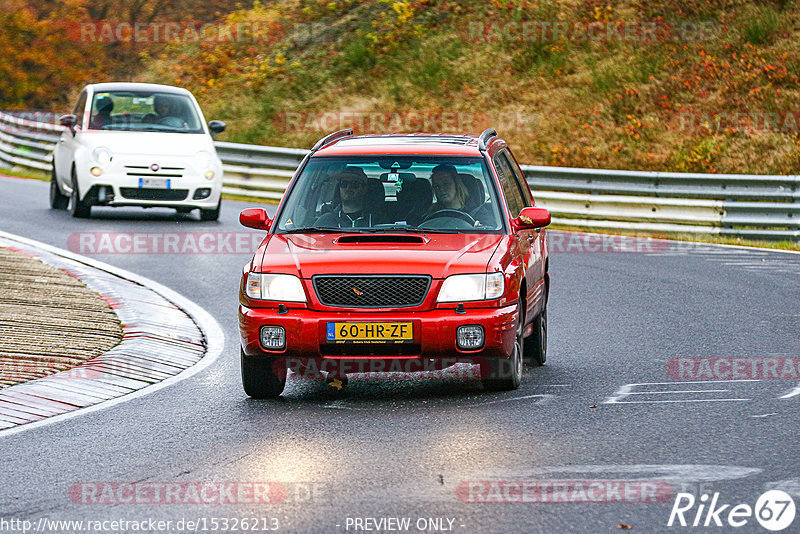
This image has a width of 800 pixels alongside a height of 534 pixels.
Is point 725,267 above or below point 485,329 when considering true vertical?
below

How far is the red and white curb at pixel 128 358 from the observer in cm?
870

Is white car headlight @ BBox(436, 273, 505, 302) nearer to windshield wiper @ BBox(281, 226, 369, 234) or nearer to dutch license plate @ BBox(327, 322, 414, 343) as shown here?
dutch license plate @ BBox(327, 322, 414, 343)

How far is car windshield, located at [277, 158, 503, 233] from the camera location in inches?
373

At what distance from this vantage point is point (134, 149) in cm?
1988

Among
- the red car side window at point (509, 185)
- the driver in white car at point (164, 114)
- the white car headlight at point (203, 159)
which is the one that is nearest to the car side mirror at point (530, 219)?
the red car side window at point (509, 185)

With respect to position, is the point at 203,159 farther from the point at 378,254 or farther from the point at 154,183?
the point at 378,254

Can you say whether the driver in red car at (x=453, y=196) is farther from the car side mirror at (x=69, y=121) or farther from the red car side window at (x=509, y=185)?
the car side mirror at (x=69, y=121)

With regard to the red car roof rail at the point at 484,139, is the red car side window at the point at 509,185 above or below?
below

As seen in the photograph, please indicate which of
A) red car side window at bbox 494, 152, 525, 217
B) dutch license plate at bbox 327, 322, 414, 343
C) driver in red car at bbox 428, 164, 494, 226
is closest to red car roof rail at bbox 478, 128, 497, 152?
red car side window at bbox 494, 152, 525, 217

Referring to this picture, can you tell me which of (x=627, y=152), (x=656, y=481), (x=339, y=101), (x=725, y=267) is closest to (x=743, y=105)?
(x=627, y=152)

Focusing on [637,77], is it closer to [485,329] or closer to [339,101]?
[339,101]

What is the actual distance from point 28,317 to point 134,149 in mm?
8566

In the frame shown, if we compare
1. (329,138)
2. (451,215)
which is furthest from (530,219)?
(329,138)

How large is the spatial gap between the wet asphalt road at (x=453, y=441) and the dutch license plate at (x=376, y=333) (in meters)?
0.46
